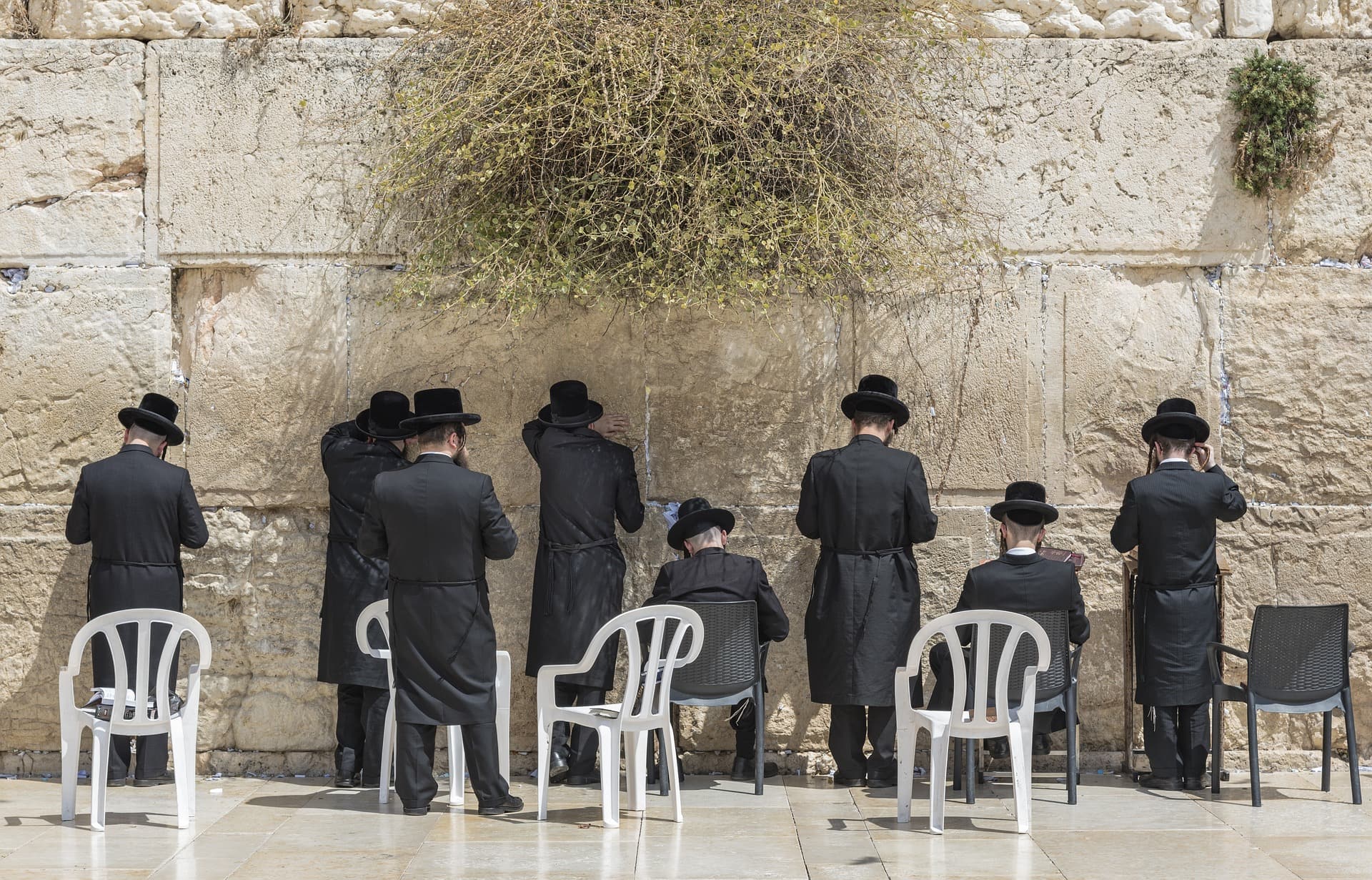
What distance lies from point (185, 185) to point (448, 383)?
1.53 metres

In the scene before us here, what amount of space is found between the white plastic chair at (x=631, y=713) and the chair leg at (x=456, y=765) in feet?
1.34

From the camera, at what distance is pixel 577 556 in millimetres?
5895

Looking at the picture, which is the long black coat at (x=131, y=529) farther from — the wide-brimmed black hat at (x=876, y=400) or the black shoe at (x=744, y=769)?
the wide-brimmed black hat at (x=876, y=400)

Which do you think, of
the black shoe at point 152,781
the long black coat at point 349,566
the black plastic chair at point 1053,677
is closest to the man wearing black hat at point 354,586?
the long black coat at point 349,566

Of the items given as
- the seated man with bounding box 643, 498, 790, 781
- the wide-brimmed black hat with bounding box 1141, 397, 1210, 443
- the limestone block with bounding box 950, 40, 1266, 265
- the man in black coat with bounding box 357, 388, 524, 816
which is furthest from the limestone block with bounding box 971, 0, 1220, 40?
the man in black coat with bounding box 357, 388, 524, 816

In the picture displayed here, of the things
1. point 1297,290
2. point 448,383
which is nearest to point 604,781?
point 448,383

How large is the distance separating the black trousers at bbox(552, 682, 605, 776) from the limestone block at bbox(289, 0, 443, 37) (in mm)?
3122

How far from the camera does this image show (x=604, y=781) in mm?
4965

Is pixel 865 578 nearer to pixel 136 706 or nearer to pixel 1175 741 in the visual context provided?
pixel 1175 741

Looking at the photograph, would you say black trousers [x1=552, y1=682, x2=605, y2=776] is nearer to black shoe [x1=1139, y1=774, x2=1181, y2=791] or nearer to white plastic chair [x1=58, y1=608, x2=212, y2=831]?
white plastic chair [x1=58, y1=608, x2=212, y2=831]

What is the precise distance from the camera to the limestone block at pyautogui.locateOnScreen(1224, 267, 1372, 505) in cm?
627

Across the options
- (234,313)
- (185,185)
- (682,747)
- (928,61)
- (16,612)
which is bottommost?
(682,747)

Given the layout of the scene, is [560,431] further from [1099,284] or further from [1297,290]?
[1297,290]

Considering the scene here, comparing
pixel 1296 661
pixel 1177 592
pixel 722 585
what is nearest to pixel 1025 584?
pixel 1177 592
